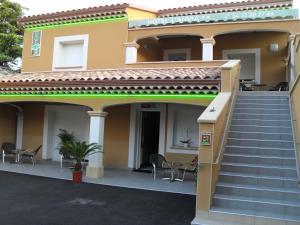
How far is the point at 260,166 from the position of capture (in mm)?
7445

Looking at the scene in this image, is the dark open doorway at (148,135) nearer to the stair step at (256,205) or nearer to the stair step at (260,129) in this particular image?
the stair step at (260,129)

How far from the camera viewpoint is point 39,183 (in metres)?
9.96

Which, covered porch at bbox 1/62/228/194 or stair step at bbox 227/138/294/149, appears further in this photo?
covered porch at bbox 1/62/228/194

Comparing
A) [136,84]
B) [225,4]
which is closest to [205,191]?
[136,84]

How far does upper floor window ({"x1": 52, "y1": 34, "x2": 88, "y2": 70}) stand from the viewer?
1482 cm

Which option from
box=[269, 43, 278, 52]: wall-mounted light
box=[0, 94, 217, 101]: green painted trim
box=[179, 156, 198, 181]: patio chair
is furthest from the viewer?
box=[269, 43, 278, 52]: wall-mounted light

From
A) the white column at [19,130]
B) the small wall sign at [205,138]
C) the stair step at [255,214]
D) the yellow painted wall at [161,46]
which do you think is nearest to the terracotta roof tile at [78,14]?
the yellow painted wall at [161,46]

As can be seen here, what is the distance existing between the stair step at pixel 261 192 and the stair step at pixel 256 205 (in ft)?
0.51

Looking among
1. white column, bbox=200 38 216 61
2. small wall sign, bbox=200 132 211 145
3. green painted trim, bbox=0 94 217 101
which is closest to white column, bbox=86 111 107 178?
green painted trim, bbox=0 94 217 101

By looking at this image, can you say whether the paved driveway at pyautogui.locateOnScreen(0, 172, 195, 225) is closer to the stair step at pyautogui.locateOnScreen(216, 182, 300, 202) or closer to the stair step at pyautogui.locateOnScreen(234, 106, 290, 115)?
the stair step at pyautogui.locateOnScreen(216, 182, 300, 202)

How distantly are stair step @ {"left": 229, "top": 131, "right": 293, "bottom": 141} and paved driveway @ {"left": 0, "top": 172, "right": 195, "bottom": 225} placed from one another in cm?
191

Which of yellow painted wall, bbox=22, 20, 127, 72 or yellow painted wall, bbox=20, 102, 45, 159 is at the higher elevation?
yellow painted wall, bbox=22, 20, 127, 72

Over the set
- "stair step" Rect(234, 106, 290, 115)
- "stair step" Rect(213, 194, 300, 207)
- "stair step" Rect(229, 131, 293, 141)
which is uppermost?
"stair step" Rect(234, 106, 290, 115)

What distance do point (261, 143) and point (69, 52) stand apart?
10.1m
